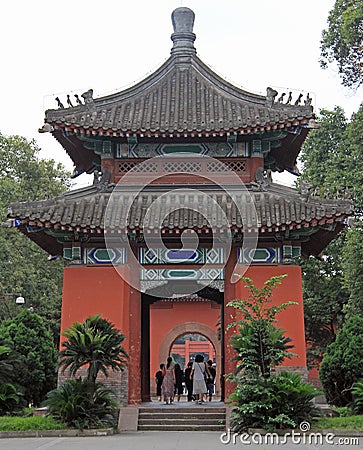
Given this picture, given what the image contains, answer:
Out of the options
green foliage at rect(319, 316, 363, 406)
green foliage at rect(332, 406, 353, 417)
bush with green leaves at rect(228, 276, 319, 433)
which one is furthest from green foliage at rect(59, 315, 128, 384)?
green foliage at rect(319, 316, 363, 406)

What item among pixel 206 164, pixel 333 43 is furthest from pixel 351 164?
pixel 206 164

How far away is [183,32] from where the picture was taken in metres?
20.6

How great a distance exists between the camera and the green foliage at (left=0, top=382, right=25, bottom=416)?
15.1m

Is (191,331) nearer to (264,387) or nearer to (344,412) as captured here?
(344,412)

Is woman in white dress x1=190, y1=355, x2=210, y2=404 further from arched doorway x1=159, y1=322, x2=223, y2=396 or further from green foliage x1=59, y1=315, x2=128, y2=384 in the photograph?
arched doorway x1=159, y1=322, x2=223, y2=396

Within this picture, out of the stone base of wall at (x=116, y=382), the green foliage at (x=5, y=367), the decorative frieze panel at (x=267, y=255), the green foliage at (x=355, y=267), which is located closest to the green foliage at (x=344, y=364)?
the decorative frieze panel at (x=267, y=255)

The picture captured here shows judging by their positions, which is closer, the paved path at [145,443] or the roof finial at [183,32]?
the paved path at [145,443]

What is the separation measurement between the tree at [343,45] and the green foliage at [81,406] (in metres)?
13.2

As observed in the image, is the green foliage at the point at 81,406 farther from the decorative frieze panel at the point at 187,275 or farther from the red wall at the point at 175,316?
the red wall at the point at 175,316

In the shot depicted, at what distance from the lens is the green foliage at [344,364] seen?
1586 centimetres

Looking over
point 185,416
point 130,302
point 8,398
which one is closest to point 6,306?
point 130,302

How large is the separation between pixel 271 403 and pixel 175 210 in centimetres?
544

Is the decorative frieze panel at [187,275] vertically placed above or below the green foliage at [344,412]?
above

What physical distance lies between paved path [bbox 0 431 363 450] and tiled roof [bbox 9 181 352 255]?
15.5 ft
